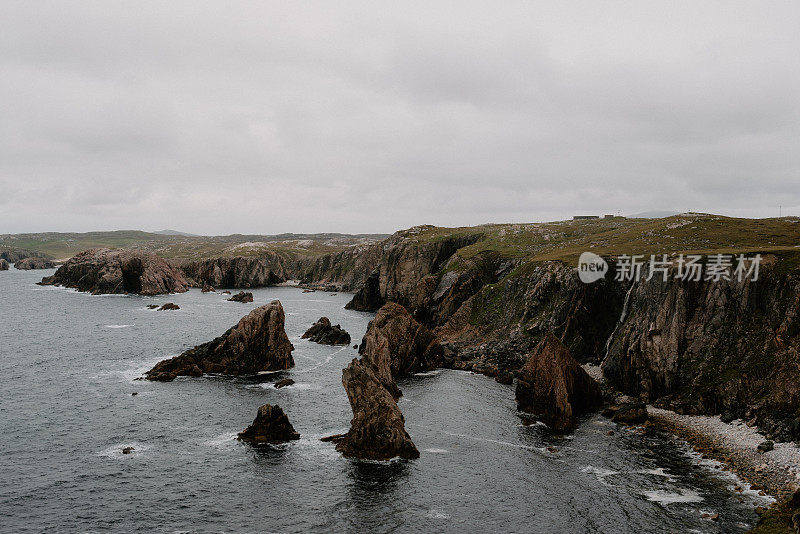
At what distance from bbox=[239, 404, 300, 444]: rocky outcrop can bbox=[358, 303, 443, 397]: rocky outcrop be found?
28798 mm

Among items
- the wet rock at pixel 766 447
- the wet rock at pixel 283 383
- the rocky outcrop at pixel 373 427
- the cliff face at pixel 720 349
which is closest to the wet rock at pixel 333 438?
the rocky outcrop at pixel 373 427

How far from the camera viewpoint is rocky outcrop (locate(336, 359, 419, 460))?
5416cm

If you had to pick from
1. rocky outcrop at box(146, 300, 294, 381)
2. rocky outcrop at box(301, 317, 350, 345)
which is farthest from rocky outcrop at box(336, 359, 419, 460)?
rocky outcrop at box(301, 317, 350, 345)

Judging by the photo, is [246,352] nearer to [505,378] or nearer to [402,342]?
[402,342]

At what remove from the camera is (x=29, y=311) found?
6270 inches

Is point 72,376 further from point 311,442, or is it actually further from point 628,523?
point 628,523

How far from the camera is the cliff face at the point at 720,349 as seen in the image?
6009cm

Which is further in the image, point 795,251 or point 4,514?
point 795,251

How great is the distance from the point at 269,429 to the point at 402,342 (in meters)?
40.6

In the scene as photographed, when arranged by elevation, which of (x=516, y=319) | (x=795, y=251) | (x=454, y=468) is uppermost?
(x=795, y=251)

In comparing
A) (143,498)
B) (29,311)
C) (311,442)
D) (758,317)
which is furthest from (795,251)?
(29,311)

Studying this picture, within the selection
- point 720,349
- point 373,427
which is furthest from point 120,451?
point 720,349

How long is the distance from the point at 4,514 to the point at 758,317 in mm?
88508

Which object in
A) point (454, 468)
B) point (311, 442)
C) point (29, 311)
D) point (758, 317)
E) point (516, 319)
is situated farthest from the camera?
point (29, 311)
